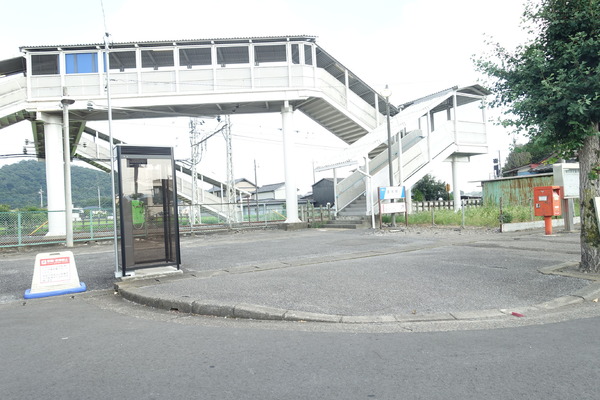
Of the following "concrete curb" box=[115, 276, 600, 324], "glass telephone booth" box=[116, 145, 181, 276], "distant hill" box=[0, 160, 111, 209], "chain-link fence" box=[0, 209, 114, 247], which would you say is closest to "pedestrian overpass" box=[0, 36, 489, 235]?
"chain-link fence" box=[0, 209, 114, 247]

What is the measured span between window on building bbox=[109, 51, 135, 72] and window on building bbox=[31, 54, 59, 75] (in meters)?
2.77

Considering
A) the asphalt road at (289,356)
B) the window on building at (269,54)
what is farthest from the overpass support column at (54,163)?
the asphalt road at (289,356)

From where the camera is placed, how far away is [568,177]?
46.3ft

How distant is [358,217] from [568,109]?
14.7m

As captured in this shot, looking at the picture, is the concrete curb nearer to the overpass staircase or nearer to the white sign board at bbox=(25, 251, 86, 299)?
the white sign board at bbox=(25, 251, 86, 299)

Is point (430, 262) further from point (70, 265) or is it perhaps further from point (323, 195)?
point (323, 195)

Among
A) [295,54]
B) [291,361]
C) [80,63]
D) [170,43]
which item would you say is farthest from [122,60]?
[291,361]

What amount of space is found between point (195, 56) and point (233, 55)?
2152 millimetres

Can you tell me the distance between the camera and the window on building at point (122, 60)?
22.4 meters

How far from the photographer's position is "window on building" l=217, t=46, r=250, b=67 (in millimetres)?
23047

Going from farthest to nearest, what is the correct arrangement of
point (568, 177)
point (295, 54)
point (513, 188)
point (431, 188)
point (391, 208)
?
point (431, 188), point (295, 54), point (513, 188), point (391, 208), point (568, 177)

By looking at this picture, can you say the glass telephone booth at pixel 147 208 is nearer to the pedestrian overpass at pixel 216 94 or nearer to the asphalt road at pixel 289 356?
the asphalt road at pixel 289 356

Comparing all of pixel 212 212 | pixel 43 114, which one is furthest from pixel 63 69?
pixel 212 212

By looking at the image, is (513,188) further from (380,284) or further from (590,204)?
(380,284)
